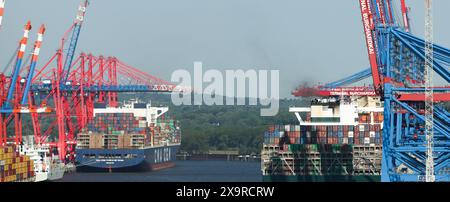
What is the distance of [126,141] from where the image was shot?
303 ft

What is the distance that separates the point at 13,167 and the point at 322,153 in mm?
17299

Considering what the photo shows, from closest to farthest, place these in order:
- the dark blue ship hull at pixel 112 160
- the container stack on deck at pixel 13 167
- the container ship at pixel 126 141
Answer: the container stack on deck at pixel 13 167, the dark blue ship hull at pixel 112 160, the container ship at pixel 126 141

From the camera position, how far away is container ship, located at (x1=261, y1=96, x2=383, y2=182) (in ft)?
177

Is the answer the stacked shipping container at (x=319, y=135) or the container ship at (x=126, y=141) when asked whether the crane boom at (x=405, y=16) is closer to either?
the stacked shipping container at (x=319, y=135)

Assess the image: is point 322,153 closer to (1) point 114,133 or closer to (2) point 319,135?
(2) point 319,135

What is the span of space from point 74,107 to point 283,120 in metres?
24.6

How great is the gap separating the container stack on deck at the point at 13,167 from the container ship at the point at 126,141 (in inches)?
1291

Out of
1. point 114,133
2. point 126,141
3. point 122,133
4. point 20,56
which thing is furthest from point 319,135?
point 114,133

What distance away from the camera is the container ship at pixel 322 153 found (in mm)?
53875

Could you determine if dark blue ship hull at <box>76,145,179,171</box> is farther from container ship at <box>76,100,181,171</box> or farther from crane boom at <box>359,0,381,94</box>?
crane boom at <box>359,0,381,94</box>

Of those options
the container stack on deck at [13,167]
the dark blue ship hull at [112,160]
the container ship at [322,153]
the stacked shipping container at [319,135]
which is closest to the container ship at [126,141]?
the dark blue ship hull at [112,160]

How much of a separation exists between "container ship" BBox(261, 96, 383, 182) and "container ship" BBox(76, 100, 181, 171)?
1422 inches
